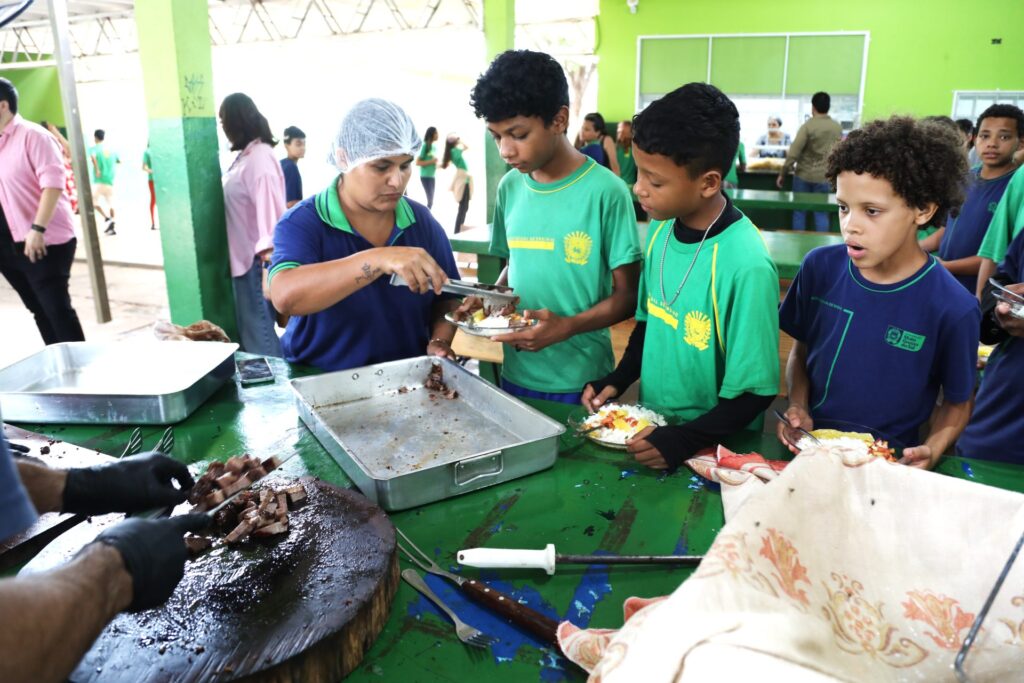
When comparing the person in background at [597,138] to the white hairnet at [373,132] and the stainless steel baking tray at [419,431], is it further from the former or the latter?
the stainless steel baking tray at [419,431]

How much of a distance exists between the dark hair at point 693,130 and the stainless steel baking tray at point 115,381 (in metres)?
1.32

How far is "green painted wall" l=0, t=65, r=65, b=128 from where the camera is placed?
14336 millimetres

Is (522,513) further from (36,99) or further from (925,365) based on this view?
(36,99)

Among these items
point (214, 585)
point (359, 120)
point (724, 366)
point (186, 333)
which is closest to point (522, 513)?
point (214, 585)

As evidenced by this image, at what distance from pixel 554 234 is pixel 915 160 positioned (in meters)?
0.96

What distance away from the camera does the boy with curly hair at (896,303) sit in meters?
1.56

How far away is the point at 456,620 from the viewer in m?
1.02

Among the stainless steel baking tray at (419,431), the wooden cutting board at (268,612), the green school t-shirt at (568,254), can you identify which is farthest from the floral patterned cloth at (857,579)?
the green school t-shirt at (568,254)

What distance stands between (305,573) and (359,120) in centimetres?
130

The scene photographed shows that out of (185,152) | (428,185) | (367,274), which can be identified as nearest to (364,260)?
(367,274)

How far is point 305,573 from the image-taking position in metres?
1.06

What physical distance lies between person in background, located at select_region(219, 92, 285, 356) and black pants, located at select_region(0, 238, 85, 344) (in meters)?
1.31

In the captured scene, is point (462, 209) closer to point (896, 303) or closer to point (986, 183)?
point (986, 183)

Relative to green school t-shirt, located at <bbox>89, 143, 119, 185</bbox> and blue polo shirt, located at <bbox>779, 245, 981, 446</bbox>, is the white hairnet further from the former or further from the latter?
green school t-shirt, located at <bbox>89, 143, 119, 185</bbox>
